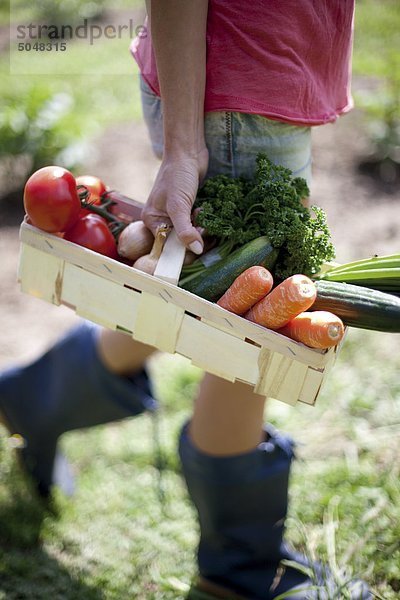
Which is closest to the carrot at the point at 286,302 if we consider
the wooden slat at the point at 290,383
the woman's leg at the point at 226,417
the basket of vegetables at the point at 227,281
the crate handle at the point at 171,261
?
Answer: the basket of vegetables at the point at 227,281

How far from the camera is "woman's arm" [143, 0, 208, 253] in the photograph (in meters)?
1.48

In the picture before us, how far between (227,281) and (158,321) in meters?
0.19

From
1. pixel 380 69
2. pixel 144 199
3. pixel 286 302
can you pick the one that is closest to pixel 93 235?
pixel 286 302

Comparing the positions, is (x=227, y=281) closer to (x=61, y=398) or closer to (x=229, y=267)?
(x=229, y=267)

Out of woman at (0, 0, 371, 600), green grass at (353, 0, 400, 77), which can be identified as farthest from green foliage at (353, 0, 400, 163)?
woman at (0, 0, 371, 600)

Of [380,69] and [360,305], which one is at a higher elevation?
[380,69]

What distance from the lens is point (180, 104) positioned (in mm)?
1539

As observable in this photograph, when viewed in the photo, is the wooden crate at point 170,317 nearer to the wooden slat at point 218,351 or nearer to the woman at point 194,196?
the wooden slat at point 218,351

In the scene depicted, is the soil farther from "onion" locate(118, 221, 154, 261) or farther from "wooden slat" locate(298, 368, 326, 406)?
"wooden slat" locate(298, 368, 326, 406)

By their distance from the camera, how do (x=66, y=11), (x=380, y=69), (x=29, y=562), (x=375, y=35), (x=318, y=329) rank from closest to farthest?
(x=318, y=329)
(x=29, y=562)
(x=380, y=69)
(x=375, y=35)
(x=66, y=11)

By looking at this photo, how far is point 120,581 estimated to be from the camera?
198cm

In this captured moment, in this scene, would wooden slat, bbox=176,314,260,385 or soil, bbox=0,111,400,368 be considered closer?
wooden slat, bbox=176,314,260,385

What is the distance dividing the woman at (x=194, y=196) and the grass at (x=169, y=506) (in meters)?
0.12

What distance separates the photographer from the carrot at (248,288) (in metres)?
1.47
